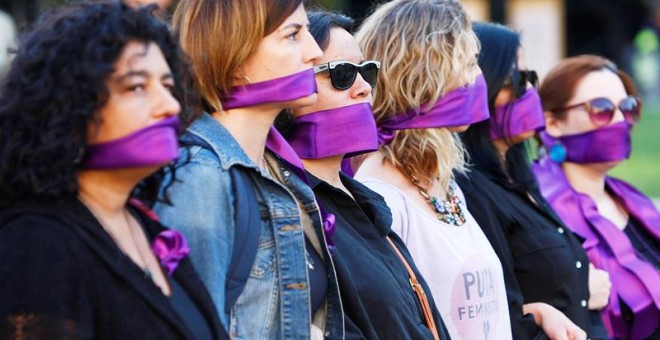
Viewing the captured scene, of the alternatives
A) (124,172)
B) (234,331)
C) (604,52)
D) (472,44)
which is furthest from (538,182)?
(604,52)

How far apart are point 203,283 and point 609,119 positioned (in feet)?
10.7

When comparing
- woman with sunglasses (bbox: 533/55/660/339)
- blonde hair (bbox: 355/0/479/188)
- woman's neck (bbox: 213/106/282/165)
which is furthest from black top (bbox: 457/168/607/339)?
woman's neck (bbox: 213/106/282/165)

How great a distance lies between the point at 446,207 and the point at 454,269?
29 cm

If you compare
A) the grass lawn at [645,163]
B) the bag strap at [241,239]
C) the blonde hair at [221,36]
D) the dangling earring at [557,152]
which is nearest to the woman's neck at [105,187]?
the bag strap at [241,239]

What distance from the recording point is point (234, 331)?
292 cm

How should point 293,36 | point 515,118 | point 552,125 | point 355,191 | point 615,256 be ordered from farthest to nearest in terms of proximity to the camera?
point 552,125
point 615,256
point 515,118
point 355,191
point 293,36

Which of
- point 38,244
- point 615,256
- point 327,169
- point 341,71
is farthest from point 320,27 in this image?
point 615,256

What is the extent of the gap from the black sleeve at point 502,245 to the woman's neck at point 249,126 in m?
1.62

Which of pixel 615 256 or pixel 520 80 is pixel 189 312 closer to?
pixel 520 80

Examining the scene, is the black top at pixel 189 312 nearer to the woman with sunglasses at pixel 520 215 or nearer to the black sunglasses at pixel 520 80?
the woman with sunglasses at pixel 520 215

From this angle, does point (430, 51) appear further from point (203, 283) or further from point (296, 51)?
point (203, 283)

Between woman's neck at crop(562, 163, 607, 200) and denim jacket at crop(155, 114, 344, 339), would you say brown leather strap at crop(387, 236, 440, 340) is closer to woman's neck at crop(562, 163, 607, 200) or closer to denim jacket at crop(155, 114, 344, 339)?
denim jacket at crop(155, 114, 344, 339)

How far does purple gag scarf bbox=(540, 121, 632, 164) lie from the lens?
5.53 metres

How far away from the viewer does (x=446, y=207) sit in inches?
166
